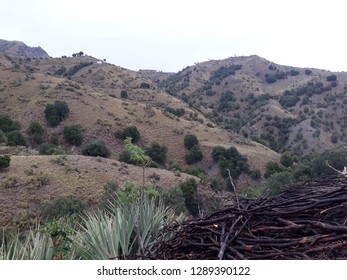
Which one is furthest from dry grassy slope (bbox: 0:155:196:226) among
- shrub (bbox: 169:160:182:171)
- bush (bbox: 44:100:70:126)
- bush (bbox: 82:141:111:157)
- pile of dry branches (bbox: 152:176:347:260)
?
pile of dry branches (bbox: 152:176:347:260)

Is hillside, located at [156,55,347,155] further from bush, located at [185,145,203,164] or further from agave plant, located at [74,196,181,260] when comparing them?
agave plant, located at [74,196,181,260]

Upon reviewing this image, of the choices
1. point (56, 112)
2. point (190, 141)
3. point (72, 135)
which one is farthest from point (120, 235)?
point (56, 112)

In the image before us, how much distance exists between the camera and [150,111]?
4488cm

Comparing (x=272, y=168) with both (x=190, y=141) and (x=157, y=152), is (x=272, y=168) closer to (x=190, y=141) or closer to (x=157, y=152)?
(x=190, y=141)

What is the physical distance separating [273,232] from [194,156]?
34741mm

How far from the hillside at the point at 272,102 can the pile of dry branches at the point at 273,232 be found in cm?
4758

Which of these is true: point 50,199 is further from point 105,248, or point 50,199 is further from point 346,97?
point 346,97

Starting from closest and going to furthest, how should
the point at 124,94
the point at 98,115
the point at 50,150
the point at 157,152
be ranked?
the point at 50,150 → the point at 157,152 → the point at 98,115 → the point at 124,94

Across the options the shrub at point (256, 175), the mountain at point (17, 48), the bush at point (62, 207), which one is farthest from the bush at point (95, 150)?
the mountain at point (17, 48)

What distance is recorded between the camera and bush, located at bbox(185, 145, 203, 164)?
37312 mm

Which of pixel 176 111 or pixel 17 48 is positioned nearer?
pixel 176 111

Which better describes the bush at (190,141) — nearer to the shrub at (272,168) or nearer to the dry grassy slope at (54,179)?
the shrub at (272,168)

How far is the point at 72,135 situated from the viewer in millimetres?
35156

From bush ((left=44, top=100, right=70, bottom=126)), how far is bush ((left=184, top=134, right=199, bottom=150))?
504 inches
